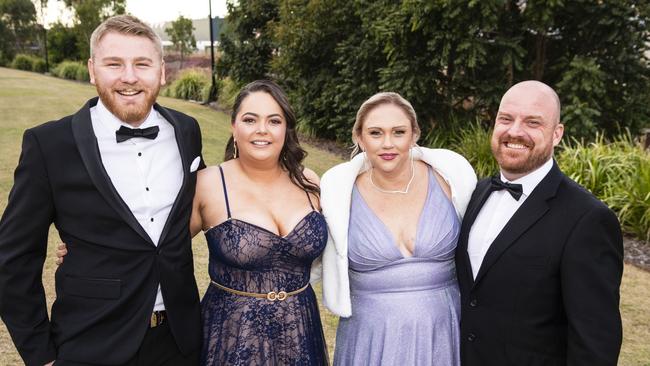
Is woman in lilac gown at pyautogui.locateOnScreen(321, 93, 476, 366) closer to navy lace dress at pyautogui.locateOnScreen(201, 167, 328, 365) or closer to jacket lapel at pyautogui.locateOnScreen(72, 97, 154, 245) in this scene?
navy lace dress at pyautogui.locateOnScreen(201, 167, 328, 365)

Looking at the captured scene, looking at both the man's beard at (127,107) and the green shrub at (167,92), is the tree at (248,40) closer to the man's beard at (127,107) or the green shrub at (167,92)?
the green shrub at (167,92)

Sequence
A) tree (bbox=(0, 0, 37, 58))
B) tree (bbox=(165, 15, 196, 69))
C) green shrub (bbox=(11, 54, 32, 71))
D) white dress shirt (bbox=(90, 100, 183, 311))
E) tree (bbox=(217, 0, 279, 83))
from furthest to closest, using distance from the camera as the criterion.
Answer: tree (bbox=(0, 0, 37, 58)), green shrub (bbox=(11, 54, 32, 71)), tree (bbox=(165, 15, 196, 69)), tree (bbox=(217, 0, 279, 83)), white dress shirt (bbox=(90, 100, 183, 311))

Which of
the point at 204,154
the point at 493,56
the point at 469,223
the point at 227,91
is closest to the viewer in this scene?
the point at 469,223

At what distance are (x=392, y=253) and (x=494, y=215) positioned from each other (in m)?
0.61

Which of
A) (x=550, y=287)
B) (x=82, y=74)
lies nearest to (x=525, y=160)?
(x=550, y=287)

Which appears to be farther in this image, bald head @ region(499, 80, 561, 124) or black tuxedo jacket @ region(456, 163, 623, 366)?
bald head @ region(499, 80, 561, 124)

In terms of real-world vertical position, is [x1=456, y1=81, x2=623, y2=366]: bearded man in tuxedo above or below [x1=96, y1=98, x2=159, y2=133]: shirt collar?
below

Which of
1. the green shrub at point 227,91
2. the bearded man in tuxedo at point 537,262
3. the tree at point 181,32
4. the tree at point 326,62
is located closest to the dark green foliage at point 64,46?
the tree at point 181,32

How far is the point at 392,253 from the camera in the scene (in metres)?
3.06

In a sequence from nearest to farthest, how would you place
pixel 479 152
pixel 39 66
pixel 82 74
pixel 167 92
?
pixel 479 152 < pixel 167 92 < pixel 82 74 < pixel 39 66

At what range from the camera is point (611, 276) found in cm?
232

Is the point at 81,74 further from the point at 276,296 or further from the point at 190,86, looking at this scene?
the point at 276,296

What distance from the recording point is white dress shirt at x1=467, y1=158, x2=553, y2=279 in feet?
8.62

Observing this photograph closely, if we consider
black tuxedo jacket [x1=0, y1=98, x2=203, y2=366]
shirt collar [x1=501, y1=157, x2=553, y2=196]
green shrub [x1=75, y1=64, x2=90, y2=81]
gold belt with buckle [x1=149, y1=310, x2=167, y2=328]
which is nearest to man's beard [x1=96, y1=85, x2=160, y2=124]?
black tuxedo jacket [x1=0, y1=98, x2=203, y2=366]
